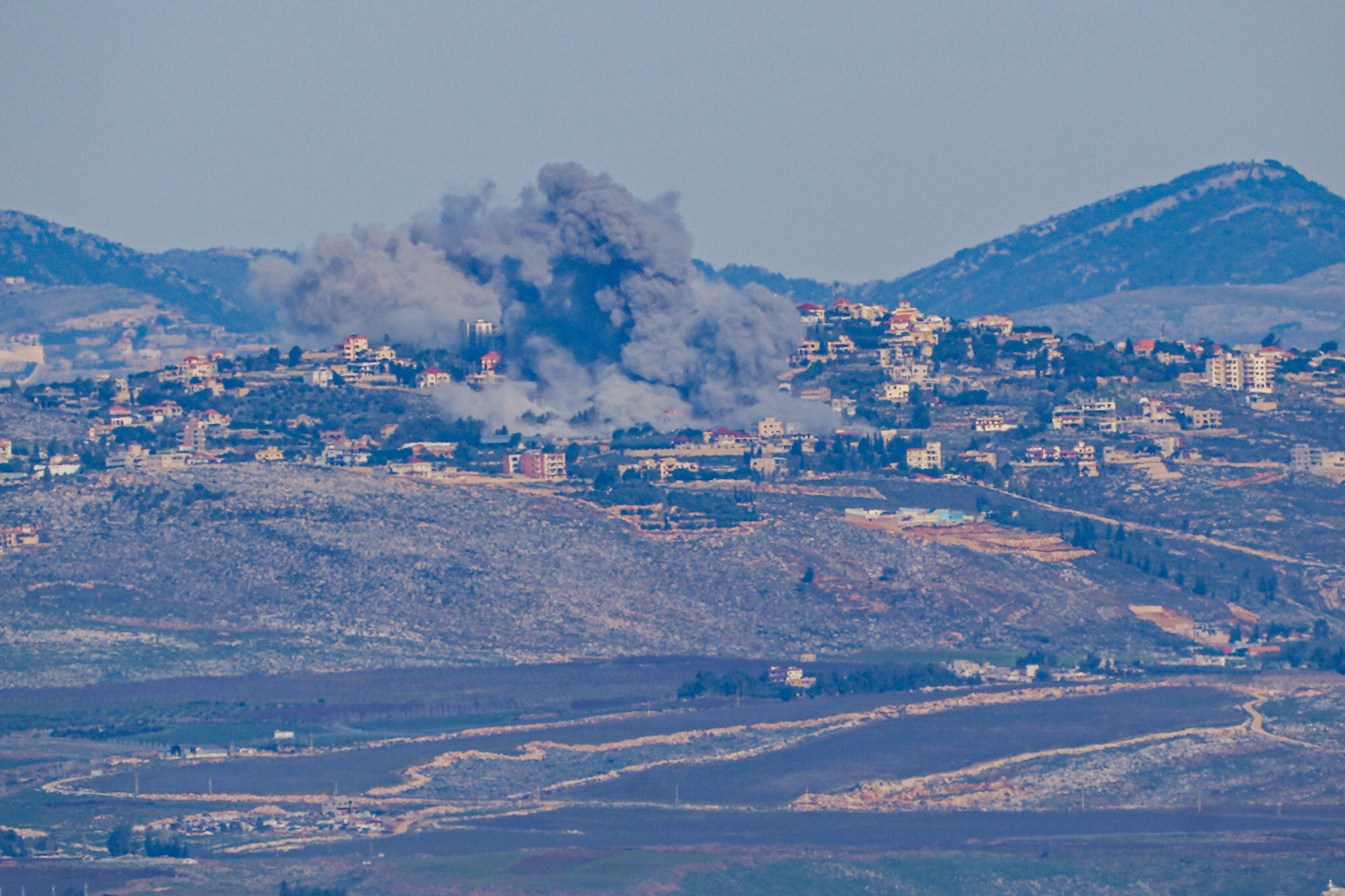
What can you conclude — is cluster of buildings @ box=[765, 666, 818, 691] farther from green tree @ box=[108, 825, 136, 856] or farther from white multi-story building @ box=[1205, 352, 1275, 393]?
white multi-story building @ box=[1205, 352, 1275, 393]

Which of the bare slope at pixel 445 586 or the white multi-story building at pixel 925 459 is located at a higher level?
the white multi-story building at pixel 925 459

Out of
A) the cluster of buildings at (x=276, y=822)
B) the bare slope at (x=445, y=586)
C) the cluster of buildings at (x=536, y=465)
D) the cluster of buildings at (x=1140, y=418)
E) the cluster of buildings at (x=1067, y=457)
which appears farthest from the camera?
the cluster of buildings at (x=1140, y=418)

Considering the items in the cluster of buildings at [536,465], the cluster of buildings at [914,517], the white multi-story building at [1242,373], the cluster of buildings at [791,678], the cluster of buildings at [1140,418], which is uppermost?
the white multi-story building at [1242,373]

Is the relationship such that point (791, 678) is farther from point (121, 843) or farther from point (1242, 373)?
point (1242, 373)

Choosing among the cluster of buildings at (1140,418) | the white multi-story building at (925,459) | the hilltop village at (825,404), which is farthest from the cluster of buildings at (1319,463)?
the white multi-story building at (925,459)

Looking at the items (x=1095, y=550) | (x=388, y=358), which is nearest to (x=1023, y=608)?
(x=1095, y=550)

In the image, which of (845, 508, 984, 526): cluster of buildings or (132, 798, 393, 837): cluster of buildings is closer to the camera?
(132, 798, 393, 837): cluster of buildings

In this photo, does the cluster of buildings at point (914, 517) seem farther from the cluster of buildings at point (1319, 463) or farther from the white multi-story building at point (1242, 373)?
the white multi-story building at point (1242, 373)

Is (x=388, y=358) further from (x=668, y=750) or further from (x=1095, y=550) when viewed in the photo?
(x=668, y=750)

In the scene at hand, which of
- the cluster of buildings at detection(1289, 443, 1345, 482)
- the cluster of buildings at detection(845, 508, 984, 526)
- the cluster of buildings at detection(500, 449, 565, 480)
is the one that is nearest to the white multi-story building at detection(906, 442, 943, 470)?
the cluster of buildings at detection(845, 508, 984, 526)

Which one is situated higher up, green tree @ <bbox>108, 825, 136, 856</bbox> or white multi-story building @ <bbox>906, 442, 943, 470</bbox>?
white multi-story building @ <bbox>906, 442, 943, 470</bbox>

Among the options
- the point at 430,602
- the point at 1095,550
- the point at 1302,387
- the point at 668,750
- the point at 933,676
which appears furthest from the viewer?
the point at 1302,387
